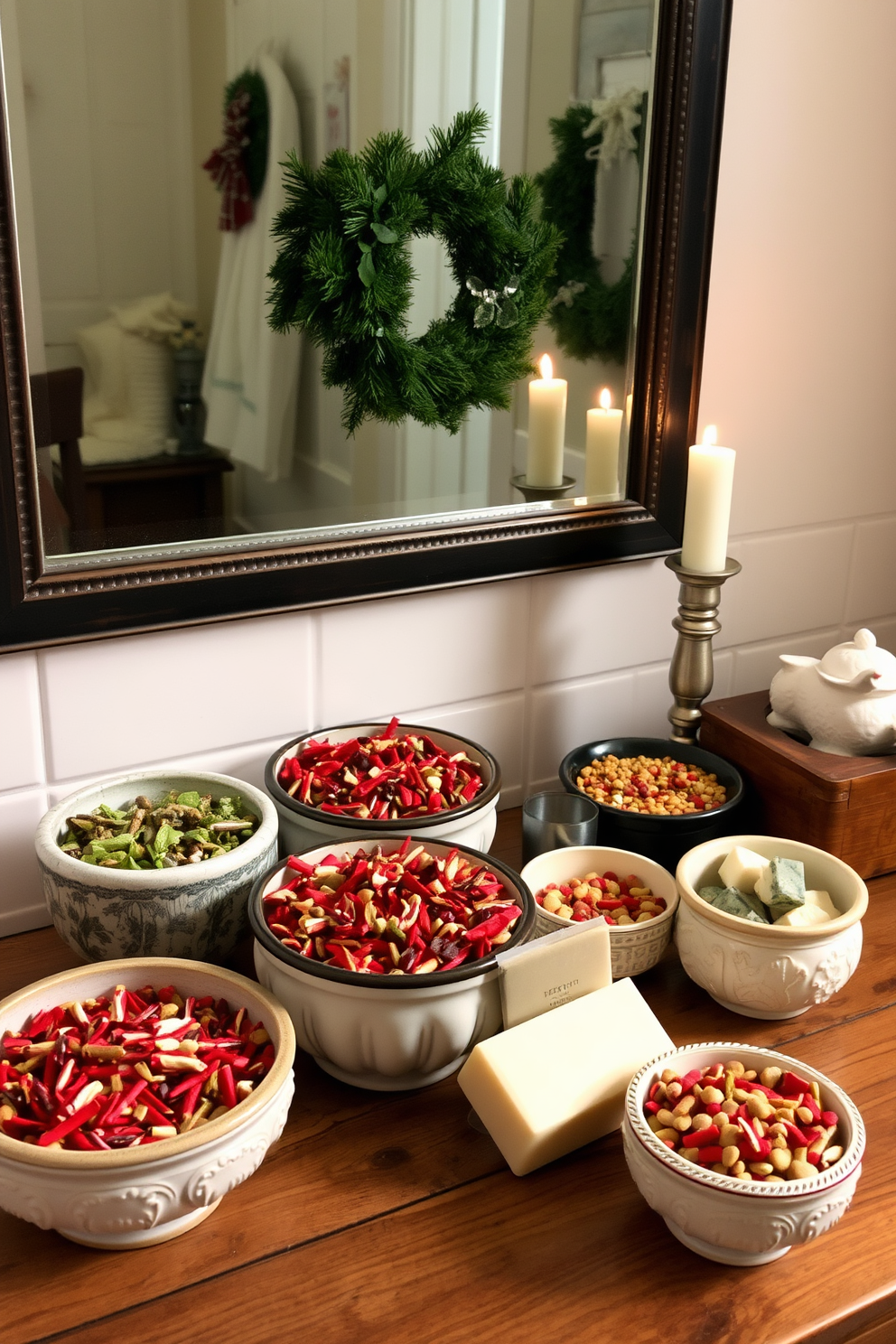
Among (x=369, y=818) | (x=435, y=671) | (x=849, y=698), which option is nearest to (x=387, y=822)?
(x=369, y=818)

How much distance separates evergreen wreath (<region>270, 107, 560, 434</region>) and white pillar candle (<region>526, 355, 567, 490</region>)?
0.03 m

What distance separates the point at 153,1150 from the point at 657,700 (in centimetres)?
85

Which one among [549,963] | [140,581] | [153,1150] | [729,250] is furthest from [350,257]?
[153,1150]

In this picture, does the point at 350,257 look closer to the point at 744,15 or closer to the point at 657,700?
the point at 744,15

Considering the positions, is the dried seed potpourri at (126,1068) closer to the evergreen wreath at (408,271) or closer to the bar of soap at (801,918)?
the bar of soap at (801,918)

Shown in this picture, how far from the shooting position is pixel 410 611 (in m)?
1.19

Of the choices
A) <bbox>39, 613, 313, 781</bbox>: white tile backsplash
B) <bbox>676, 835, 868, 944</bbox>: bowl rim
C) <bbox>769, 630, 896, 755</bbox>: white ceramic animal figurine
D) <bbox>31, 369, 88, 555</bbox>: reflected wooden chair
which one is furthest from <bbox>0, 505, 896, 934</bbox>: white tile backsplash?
<bbox>676, 835, 868, 944</bbox>: bowl rim

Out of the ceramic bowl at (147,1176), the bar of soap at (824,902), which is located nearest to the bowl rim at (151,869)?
the ceramic bowl at (147,1176)

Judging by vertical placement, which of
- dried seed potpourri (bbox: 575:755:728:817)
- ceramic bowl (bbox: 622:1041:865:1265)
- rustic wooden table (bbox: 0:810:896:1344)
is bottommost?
rustic wooden table (bbox: 0:810:896:1344)

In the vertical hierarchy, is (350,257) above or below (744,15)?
below

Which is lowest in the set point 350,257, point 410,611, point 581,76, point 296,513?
point 410,611

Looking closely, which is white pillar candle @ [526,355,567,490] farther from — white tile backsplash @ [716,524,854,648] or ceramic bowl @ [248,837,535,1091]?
ceramic bowl @ [248,837,535,1091]

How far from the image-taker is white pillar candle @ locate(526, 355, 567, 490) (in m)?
1.18

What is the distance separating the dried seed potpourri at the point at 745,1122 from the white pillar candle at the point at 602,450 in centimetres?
63
